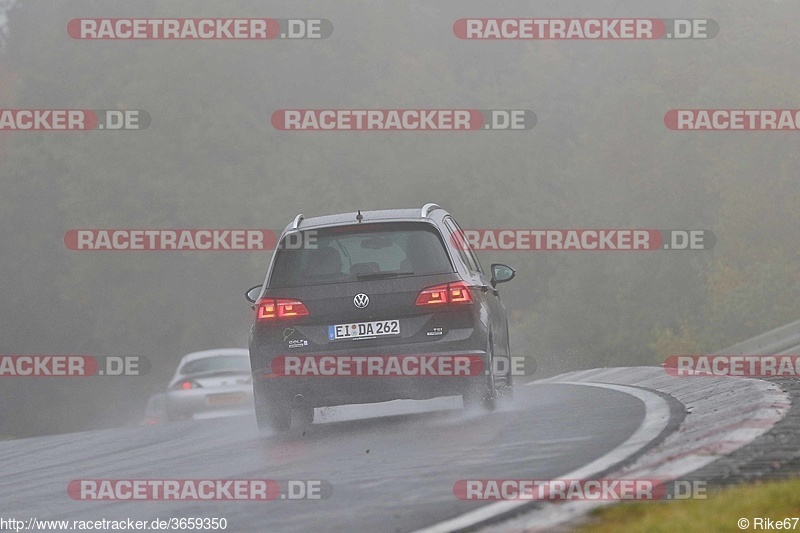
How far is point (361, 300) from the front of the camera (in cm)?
1143

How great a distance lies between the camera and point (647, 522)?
18.7 feet

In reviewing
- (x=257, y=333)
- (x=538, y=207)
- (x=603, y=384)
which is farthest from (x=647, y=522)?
(x=538, y=207)

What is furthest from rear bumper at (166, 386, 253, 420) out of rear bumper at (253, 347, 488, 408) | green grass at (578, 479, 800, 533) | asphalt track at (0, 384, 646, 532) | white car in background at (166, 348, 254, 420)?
green grass at (578, 479, 800, 533)

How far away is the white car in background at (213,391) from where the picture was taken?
68.9 feet

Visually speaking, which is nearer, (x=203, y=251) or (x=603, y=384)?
(x=603, y=384)

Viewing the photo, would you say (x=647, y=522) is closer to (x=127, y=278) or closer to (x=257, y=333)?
(x=257, y=333)

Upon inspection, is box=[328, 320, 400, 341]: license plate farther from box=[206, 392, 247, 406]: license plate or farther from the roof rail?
box=[206, 392, 247, 406]: license plate

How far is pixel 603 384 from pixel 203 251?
145 feet

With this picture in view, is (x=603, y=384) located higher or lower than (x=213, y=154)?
lower

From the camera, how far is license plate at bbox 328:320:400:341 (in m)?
11.4

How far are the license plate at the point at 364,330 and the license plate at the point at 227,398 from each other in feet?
32.4

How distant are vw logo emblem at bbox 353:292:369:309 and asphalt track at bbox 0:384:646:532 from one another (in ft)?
3.23

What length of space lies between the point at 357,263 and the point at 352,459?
2382 millimetres

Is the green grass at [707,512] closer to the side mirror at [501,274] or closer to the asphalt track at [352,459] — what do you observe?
the asphalt track at [352,459]
